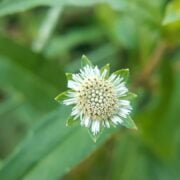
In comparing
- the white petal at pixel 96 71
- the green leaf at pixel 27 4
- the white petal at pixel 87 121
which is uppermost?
the green leaf at pixel 27 4

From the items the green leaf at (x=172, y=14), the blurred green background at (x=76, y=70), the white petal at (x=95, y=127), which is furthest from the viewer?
the blurred green background at (x=76, y=70)

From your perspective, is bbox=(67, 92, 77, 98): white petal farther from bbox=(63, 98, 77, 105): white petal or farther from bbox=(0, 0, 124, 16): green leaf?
bbox=(0, 0, 124, 16): green leaf

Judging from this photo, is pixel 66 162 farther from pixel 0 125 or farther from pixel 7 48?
pixel 0 125

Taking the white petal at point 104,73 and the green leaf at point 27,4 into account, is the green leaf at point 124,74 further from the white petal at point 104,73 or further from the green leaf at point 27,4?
the green leaf at point 27,4

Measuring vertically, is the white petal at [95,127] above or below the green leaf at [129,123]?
above

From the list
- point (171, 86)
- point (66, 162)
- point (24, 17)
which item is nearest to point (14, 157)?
point (66, 162)

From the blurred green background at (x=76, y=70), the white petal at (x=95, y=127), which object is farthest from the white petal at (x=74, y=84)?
the blurred green background at (x=76, y=70)

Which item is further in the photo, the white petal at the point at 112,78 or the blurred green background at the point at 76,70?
the blurred green background at the point at 76,70

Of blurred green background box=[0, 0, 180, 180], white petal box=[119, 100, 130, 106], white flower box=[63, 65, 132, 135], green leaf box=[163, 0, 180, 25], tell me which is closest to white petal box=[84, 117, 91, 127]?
white flower box=[63, 65, 132, 135]
